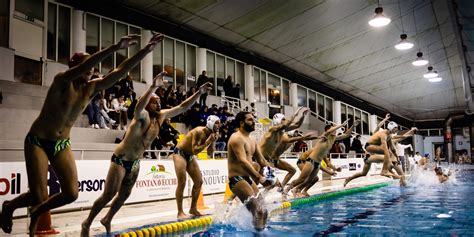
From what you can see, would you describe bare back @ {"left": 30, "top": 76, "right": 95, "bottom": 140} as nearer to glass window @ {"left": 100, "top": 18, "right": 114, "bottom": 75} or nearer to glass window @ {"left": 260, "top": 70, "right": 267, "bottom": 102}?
glass window @ {"left": 100, "top": 18, "right": 114, "bottom": 75}

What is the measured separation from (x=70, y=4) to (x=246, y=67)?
9924 mm

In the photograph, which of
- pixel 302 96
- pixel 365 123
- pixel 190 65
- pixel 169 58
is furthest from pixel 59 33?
pixel 365 123

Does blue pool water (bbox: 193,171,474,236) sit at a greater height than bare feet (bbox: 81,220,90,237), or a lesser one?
lesser

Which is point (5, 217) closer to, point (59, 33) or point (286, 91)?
point (59, 33)

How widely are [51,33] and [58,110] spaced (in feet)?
38.0

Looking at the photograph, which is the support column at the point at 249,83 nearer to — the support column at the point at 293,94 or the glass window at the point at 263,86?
the glass window at the point at 263,86

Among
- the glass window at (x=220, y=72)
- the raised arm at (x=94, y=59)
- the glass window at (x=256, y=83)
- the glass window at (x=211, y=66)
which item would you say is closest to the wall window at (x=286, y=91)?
the glass window at (x=256, y=83)

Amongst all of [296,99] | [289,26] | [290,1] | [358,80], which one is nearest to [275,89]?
[296,99]

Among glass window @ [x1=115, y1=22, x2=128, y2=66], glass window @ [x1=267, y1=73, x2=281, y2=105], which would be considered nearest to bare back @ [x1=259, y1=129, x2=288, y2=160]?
glass window @ [x1=115, y1=22, x2=128, y2=66]

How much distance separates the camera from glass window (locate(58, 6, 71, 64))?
49.1 feet

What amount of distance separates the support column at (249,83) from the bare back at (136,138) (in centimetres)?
1684

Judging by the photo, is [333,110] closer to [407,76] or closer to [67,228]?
[407,76]

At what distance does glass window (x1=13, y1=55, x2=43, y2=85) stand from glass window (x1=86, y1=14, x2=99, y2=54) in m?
2.13

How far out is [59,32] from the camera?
14.9 m
